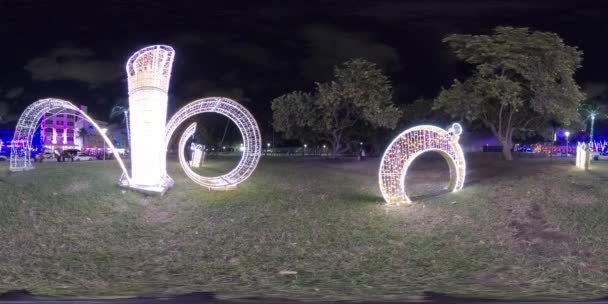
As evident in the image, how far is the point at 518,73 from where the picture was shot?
3347 cm

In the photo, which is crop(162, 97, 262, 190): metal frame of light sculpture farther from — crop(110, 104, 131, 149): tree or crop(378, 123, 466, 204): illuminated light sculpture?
crop(378, 123, 466, 204): illuminated light sculpture

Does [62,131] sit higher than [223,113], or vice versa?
[62,131]

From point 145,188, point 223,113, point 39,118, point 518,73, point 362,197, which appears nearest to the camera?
point 145,188

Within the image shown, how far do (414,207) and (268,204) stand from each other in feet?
16.0

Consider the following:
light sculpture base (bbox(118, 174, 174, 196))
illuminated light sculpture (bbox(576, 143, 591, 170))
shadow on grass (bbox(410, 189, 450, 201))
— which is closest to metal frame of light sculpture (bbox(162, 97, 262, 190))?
light sculpture base (bbox(118, 174, 174, 196))

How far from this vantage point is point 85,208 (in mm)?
15797

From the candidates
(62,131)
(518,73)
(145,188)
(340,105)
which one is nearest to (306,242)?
(145,188)

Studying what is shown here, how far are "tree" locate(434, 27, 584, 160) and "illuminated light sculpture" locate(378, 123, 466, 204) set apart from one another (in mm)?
15630

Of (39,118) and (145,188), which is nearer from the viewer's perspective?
(145,188)

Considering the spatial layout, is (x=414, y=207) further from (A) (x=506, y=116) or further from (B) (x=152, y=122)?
(A) (x=506, y=116)

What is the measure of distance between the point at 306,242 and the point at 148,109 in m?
8.90

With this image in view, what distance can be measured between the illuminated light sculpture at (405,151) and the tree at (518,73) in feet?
51.3

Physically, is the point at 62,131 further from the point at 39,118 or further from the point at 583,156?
the point at 583,156

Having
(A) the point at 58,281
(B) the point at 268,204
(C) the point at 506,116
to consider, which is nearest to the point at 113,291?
(A) the point at 58,281
